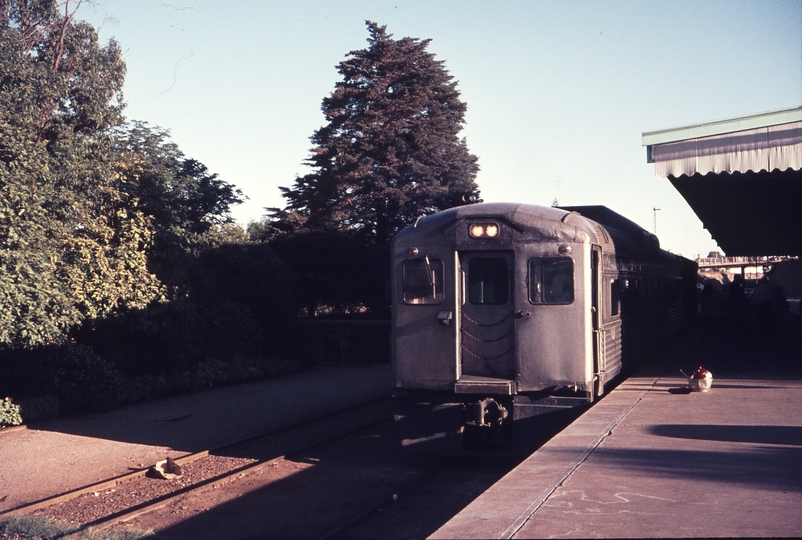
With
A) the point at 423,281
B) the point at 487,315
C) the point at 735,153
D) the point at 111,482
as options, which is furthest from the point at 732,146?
the point at 111,482

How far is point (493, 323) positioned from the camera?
30.1ft

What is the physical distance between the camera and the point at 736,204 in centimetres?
1722

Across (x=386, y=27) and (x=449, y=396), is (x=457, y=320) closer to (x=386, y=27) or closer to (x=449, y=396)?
(x=449, y=396)

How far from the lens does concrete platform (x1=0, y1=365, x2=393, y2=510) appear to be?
9.88 m

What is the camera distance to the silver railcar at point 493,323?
8.86 metres

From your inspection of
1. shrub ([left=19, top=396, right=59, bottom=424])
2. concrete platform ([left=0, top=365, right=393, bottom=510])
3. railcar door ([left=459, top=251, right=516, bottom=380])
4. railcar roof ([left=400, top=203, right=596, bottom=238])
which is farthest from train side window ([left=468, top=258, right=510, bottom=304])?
shrub ([left=19, top=396, right=59, bottom=424])

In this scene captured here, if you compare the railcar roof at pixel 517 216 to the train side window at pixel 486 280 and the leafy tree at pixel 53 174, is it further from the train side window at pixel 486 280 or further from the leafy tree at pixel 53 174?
the leafy tree at pixel 53 174

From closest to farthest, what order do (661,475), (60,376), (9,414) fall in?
(661,475), (9,414), (60,376)

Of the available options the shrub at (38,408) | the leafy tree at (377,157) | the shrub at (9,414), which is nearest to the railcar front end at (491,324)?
the shrub at (9,414)

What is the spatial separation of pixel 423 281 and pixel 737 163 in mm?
5200

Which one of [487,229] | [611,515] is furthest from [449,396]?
[611,515]

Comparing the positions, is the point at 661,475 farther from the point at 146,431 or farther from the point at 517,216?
the point at 146,431

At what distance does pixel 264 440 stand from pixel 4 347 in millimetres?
5794

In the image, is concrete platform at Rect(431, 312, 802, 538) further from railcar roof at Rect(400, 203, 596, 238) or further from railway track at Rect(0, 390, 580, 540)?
railcar roof at Rect(400, 203, 596, 238)
